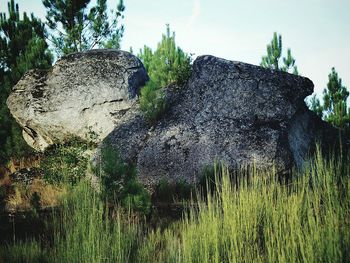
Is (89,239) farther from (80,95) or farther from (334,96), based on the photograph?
(334,96)

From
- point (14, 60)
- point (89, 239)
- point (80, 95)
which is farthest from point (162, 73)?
point (89, 239)

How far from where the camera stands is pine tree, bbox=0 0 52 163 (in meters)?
11.0

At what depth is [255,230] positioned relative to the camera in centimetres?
272

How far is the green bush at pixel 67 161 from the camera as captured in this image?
8.25 m

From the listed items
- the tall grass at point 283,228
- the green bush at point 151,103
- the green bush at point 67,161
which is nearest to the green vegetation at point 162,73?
the green bush at point 151,103

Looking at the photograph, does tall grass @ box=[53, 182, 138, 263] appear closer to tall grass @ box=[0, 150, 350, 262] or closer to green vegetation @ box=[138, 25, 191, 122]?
tall grass @ box=[0, 150, 350, 262]

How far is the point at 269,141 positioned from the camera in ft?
20.9

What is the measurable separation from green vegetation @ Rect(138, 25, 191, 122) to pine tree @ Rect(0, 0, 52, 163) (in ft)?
12.2

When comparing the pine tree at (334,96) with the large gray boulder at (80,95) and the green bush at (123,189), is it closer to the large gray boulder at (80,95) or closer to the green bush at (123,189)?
the large gray boulder at (80,95)

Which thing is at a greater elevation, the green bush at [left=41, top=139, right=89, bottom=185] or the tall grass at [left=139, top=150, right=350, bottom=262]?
the green bush at [left=41, top=139, right=89, bottom=185]

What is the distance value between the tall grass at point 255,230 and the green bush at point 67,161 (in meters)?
4.52

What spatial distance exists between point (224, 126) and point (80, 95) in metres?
4.30

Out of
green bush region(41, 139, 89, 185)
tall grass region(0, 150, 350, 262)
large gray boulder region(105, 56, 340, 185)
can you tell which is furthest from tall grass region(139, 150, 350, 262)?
green bush region(41, 139, 89, 185)

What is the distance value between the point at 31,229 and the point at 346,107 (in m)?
10.8
